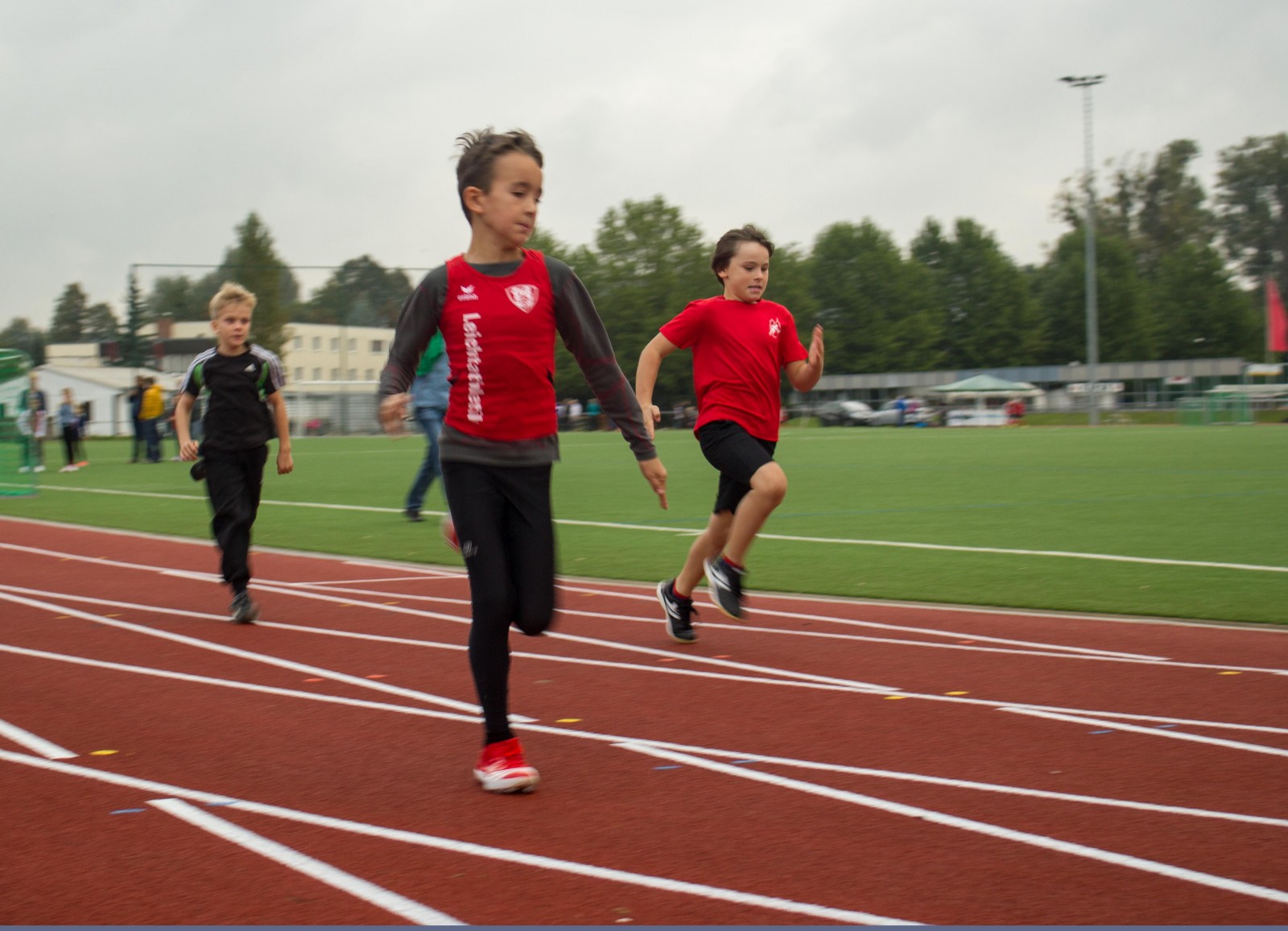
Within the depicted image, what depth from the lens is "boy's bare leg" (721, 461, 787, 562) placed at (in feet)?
22.0

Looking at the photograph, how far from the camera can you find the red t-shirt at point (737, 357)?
22.8ft

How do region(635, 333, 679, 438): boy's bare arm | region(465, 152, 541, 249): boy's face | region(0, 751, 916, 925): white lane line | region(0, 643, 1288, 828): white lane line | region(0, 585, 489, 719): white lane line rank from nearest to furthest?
region(0, 751, 916, 925): white lane line
region(0, 643, 1288, 828): white lane line
region(465, 152, 541, 249): boy's face
region(0, 585, 489, 719): white lane line
region(635, 333, 679, 438): boy's bare arm

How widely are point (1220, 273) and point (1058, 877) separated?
105 m

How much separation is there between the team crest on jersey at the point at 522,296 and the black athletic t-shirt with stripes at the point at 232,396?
383 centimetres

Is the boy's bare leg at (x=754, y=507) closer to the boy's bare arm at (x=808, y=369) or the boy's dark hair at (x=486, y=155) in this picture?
the boy's bare arm at (x=808, y=369)

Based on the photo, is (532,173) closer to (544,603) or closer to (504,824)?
(544,603)

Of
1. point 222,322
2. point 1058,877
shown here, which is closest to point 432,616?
point 222,322

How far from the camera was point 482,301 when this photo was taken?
14.5 ft

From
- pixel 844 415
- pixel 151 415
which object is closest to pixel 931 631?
pixel 151 415

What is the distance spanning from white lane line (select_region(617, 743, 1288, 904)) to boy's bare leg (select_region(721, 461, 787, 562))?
2128 mm

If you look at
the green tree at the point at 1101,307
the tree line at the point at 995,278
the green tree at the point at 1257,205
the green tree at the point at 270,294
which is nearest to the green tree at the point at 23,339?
the tree line at the point at 995,278

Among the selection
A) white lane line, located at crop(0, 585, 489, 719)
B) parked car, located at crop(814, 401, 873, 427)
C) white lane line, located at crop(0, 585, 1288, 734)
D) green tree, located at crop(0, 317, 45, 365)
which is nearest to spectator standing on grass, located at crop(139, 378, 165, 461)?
white lane line, located at crop(0, 585, 489, 719)

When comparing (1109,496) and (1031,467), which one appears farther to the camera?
(1031,467)

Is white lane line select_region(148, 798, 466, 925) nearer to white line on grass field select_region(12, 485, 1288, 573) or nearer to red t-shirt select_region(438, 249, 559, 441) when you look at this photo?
red t-shirt select_region(438, 249, 559, 441)
